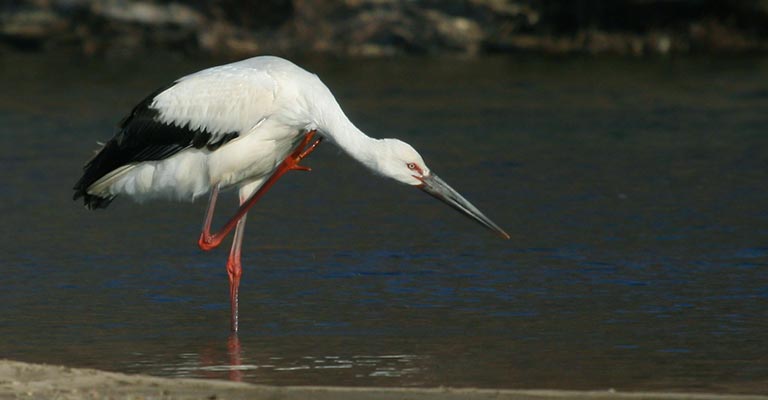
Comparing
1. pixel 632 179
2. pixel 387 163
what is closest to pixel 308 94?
pixel 387 163

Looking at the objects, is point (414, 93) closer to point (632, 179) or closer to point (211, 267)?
point (632, 179)

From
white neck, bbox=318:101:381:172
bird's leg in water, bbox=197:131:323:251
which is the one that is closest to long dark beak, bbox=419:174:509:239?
white neck, bbox=318:101:381:172

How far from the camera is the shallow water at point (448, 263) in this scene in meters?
→ 6.78

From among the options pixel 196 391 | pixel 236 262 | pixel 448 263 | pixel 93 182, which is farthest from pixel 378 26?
pixel 196 391

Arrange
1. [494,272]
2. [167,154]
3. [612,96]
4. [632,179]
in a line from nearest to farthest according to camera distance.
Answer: [167,154]
[494,272]
[632,179]
[612,96]

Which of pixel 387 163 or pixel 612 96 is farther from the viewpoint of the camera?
pixel 612 96

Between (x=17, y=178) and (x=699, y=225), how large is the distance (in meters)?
5.64

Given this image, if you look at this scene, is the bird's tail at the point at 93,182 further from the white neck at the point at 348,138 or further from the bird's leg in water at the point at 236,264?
the white neck at the point at 348,138

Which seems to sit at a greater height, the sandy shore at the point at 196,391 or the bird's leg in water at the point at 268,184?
the bird's leg in water at the point at 268,184

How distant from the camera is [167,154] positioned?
7.93 meters

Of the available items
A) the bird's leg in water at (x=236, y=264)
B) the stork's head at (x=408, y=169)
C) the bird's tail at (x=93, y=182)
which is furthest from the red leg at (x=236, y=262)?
the stork's head at (x=408, y=169)

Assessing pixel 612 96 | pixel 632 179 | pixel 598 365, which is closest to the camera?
pixel 598 365

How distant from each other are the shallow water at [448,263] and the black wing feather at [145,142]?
72 cm

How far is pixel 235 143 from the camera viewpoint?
7.68m
